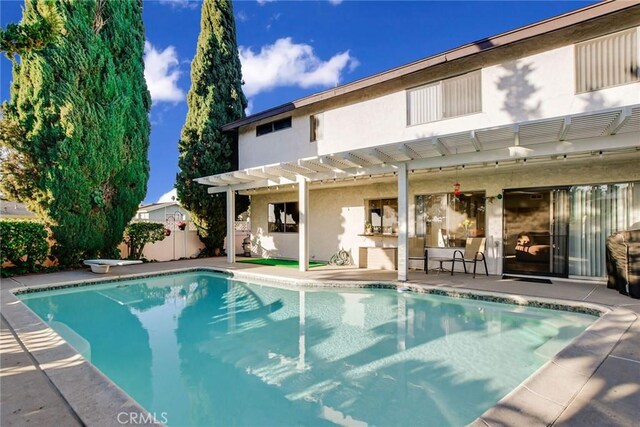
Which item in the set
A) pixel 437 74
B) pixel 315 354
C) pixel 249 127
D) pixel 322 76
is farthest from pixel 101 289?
pixel 322 76

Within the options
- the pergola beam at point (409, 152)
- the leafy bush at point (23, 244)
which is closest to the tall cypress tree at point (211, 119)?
the leafy bush at point (23, 244)

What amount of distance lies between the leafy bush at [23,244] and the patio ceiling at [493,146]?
24.9 ft

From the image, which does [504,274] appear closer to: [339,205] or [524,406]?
[339,205]

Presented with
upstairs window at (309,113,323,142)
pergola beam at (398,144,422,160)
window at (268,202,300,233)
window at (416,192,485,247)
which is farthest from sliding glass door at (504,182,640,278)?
window at (268,202,300,233)

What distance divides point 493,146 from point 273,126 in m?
9.19

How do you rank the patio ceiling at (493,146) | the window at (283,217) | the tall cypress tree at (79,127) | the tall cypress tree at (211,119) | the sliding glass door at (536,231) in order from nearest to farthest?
1. the patio ceiling at (493,146)
2. the sliding glass door at (536,231)
3. the tall cypress tree at (79,127)
4. the window at (283,217)
5. the tall cypress tree at (211,119)

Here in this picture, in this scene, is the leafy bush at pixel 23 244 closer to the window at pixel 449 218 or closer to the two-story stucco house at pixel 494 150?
the two-story stucco house at pixel 494 150

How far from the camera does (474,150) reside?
7.66 meters

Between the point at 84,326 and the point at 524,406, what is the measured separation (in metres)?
7.11

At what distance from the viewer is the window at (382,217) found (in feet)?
38.8

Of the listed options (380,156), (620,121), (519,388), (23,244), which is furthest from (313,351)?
(23,244)

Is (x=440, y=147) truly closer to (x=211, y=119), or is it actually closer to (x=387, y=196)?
(x=387, y=196)

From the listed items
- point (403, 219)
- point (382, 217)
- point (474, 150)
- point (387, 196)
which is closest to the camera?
point (474, 150)

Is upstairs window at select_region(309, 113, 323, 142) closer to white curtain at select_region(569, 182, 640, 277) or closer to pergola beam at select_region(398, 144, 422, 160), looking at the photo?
pergola beam at select_region(398, 144, 422, 160)
